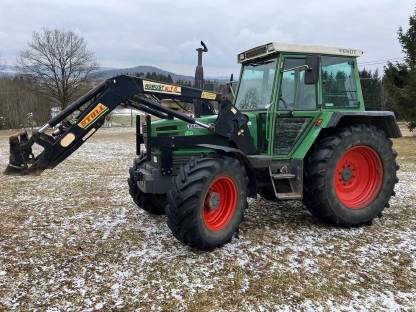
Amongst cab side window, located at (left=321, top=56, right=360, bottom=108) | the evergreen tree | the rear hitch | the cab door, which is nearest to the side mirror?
the cab door

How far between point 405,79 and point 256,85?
19418 millimetres

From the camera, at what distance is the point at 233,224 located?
192 inches

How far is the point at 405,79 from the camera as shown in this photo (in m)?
22.1

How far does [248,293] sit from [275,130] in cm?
245

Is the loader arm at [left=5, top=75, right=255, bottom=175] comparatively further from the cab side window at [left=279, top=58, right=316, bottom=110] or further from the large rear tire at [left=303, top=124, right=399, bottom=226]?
the large rear tire at [left=303, top=124, right=399, bottom=226]

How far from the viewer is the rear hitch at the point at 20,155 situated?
4.38 metres

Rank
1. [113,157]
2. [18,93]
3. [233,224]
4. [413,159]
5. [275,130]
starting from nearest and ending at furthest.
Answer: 1. [233,224]
2. [275,130]
3. [413,159]
4. [113,157]
5. [18,93]

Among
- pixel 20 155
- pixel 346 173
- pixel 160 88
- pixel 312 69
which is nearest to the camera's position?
pixel 20 155

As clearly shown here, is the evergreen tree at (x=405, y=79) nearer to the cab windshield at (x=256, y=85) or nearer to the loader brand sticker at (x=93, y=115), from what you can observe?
the cab windshield at (x=256, y=85)

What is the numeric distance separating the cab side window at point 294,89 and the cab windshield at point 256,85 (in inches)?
6.5

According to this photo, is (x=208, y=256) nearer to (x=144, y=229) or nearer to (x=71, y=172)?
(x=144, y=229)

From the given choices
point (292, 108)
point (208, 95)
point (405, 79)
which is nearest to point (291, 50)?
point (292, 108)

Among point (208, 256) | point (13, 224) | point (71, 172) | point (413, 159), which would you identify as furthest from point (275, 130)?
point (413, 159)

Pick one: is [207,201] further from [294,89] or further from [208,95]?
[294,89]
